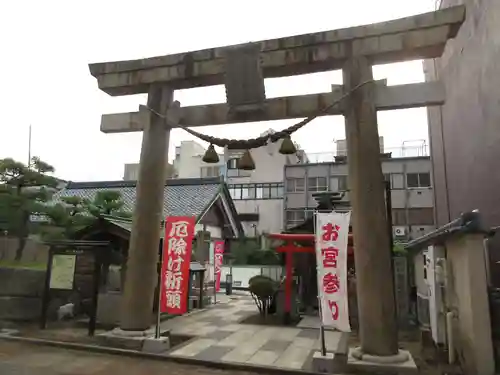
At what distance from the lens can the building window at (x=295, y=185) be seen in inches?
1474

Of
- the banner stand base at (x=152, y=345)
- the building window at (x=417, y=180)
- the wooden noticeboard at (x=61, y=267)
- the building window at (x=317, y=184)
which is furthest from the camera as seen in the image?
the building window at (x=317, y=184)

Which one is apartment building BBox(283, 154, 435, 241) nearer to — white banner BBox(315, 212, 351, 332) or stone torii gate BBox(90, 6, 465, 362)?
stone torii gate BBox(90, 6, 465, 362)

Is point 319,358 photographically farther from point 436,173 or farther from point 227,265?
point 227,265

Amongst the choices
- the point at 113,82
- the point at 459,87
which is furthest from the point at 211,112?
the point at 459,87

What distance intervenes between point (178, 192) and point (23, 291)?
1320cm

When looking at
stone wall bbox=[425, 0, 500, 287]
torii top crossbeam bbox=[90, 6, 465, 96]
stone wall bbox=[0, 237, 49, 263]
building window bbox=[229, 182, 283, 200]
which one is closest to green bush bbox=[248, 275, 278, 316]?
stone wall bbox=[425, 0, 500, 287]

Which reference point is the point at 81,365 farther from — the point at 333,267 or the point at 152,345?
the point at 333,267

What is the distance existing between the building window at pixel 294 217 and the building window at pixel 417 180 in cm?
951

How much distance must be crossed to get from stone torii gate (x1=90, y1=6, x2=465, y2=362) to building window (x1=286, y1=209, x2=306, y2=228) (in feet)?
92.7

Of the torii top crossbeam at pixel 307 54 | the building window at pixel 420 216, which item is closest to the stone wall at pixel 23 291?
the torii top crossbeam at pixel 307 54

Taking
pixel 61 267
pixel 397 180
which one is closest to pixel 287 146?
pixel 61 267

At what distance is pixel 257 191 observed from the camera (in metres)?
40.9

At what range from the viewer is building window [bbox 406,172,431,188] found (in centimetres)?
3366

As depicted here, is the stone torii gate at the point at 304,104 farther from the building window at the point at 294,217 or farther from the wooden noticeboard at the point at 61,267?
the building window at the point at 294,217
